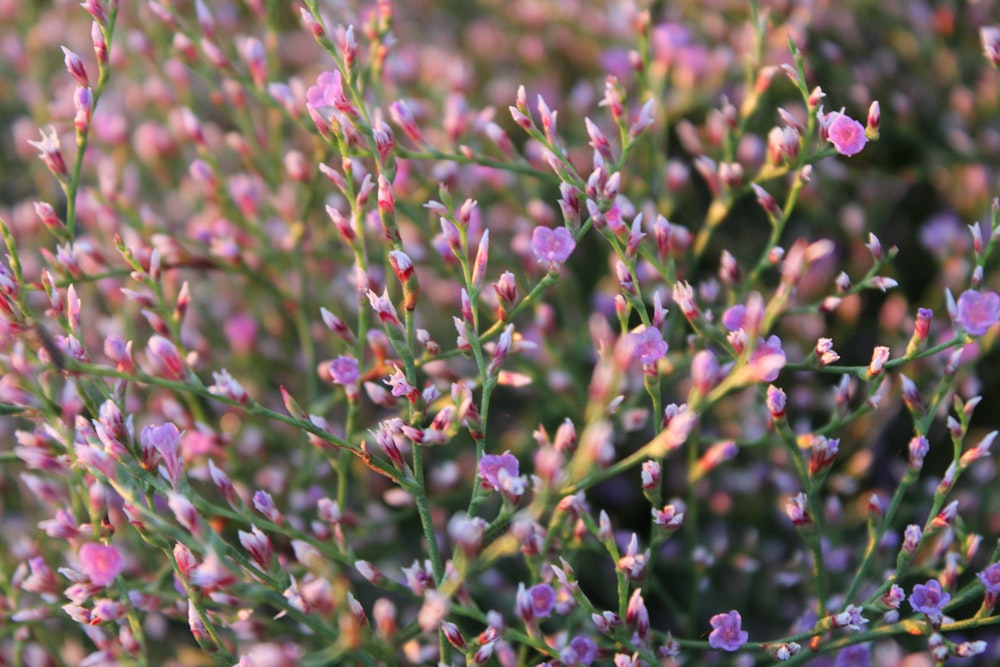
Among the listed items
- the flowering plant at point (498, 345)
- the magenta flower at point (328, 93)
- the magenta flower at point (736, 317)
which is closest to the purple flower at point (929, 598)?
the flowering plant at point (498, 345)

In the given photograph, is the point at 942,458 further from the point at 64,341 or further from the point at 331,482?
the point at 64,341

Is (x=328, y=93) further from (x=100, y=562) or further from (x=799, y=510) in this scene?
(x=799, y=510)

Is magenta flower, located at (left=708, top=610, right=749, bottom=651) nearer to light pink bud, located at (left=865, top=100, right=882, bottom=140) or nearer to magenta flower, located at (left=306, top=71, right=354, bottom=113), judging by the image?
light pink bud, located at (left=865, top=100, right=882, bottom=140)

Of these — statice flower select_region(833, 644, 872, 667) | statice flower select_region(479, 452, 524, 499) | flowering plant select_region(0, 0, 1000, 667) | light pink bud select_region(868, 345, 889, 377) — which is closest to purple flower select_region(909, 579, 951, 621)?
flowering plant select_region(0, 0, 1000, 667)

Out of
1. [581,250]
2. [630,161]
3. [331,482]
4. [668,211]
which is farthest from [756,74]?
[331,482]

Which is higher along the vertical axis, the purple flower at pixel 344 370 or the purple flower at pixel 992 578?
the purple flower at pixel 344 370

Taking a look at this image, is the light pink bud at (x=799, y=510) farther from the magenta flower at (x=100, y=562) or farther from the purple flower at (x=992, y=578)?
A: the magenta flower at (x=100, y=562)

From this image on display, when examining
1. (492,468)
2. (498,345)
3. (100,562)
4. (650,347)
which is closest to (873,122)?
(650,347)
